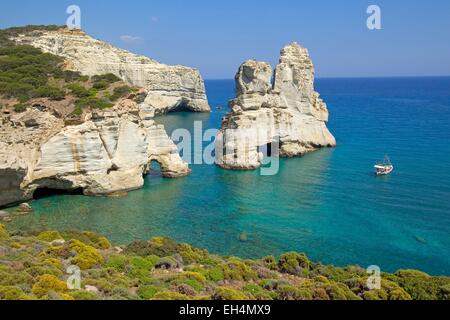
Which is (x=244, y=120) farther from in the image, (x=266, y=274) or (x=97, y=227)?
(x=266, y=274)

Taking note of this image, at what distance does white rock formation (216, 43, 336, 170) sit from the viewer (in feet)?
A: 158

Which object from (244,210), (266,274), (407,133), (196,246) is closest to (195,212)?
(244,210)

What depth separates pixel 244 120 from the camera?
4922cm

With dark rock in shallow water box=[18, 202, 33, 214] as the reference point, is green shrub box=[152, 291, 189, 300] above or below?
above

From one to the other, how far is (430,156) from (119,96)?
34.5m

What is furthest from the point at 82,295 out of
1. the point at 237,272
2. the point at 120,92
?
the point at 120,92

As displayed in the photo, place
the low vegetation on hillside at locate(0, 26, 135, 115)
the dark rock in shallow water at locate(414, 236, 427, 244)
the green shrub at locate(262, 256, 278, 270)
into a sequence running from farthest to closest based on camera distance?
1. the low vegetation on hillside at locate(0, 26, 135, 115)
2. the dark rock in shallow water at locate(414, 236, 427, 244)
3. the green shrub at locate(262, 256, 278, 270)

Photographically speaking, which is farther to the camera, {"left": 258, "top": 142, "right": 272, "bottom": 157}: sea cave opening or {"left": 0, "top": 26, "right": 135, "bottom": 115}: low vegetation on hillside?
{"left": 258, "top": 142, "right": 272, "bottom": 157}: sea cave opening

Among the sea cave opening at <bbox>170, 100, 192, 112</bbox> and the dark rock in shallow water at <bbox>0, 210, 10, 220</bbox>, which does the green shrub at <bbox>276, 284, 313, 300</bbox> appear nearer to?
the dark rock in shallow water at <bbox>0, 210, 10, 220</bbox>

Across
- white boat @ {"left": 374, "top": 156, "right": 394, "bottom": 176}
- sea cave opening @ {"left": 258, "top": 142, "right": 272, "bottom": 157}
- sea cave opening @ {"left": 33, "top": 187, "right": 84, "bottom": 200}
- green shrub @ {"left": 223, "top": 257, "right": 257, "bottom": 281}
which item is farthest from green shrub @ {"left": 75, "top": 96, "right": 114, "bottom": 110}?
white boat @ {"left": 374, "top": 156, "right": 394, "bottom": 176}

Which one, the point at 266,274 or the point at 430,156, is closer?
the point at 266,274

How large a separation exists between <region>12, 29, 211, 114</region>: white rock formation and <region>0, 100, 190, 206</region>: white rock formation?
34304 millimetres

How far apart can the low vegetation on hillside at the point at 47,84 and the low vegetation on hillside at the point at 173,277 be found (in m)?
17.3

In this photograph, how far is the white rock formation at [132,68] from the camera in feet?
245
